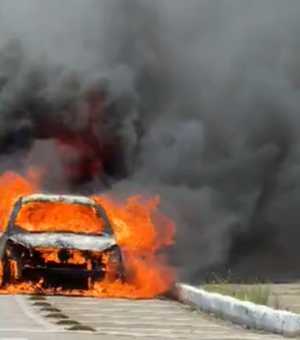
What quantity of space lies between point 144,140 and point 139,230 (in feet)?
12.8

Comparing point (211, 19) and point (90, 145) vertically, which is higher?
point (211, 19)

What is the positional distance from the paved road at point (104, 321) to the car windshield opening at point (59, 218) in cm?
150

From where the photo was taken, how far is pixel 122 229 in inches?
693

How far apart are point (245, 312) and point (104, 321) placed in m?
1.66

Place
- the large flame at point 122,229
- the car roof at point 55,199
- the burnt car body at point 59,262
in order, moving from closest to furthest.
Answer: the burnt car body at point 59,262
the large flame at point 122,229
the car roof at point 55,199

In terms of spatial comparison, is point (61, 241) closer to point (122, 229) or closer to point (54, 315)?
point (122, 229)

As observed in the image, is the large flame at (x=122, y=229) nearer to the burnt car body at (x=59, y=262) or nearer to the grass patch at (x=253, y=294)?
the burnt car body at (x=59, y=262)

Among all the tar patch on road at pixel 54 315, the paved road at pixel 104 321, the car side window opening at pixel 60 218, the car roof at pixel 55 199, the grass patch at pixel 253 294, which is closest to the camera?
the paved road at pixel 104 321

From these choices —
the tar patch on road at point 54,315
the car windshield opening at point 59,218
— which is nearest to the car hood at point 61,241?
the car windshield opening at point 59,218

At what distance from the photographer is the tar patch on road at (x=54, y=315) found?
1106cm

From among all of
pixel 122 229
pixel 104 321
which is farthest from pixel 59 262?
pixel 104 321

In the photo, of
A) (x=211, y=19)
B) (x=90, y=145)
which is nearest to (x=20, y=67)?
(x=90, y=145)

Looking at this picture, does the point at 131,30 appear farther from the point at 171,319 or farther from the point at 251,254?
the point at 171,319

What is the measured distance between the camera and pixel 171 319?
12.8m
